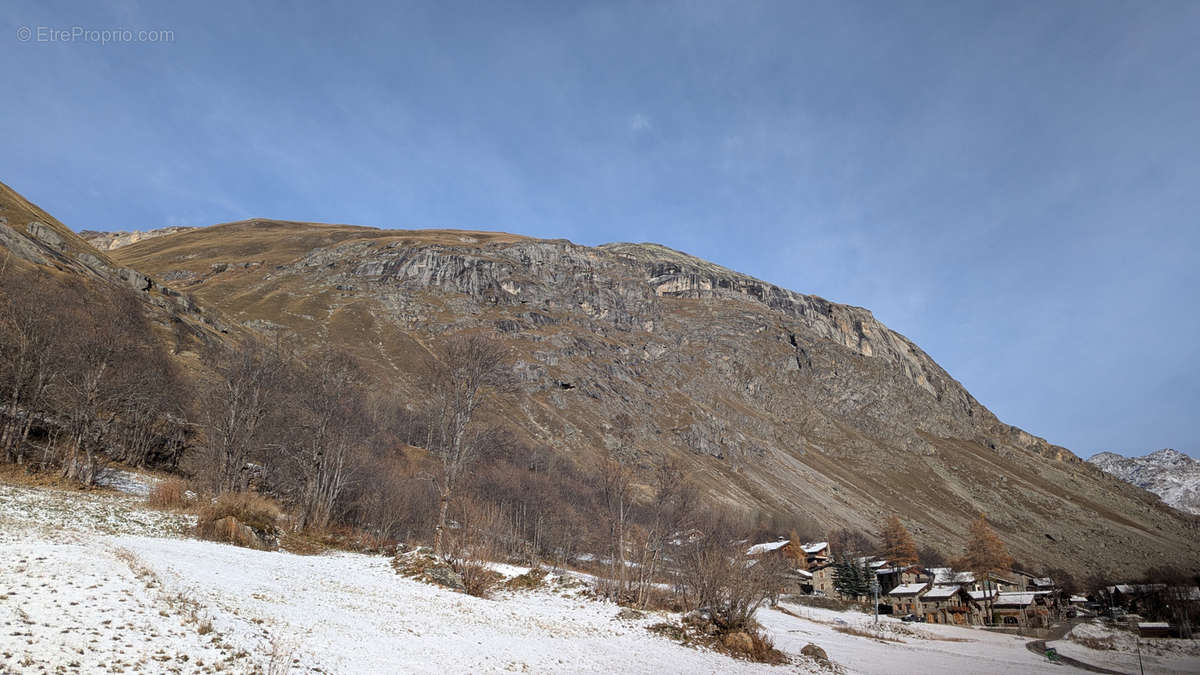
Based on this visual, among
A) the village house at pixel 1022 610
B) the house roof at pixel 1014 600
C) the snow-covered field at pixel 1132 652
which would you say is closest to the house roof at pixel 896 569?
A: the village house at pixel 1022 610

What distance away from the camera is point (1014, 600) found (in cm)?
7312

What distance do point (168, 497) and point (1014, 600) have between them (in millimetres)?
91079

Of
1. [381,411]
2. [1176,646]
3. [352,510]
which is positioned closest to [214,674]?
[352,510]

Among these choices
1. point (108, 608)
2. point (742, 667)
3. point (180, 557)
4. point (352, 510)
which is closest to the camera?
point (108, 608)

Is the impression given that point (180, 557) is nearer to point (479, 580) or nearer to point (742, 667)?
point (479, 580)

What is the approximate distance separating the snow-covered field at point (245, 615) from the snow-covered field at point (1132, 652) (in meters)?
28.6

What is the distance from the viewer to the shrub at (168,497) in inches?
1051

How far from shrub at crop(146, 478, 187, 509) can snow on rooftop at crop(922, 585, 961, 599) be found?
84.6 m

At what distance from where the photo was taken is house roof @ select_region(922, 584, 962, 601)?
244ft

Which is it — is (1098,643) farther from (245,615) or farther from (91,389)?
(91,389)

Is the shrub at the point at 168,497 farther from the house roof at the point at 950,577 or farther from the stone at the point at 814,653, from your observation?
the house roof at the point at 950,577

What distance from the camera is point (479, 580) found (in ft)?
76.7

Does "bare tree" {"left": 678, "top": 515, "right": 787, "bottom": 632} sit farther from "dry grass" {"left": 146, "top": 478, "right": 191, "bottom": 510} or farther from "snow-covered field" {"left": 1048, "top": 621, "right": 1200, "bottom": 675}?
"snow-covered field" {"left": 1048, "top": 621, "right": 1200, "bottom": 675}

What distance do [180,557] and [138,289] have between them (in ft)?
319
